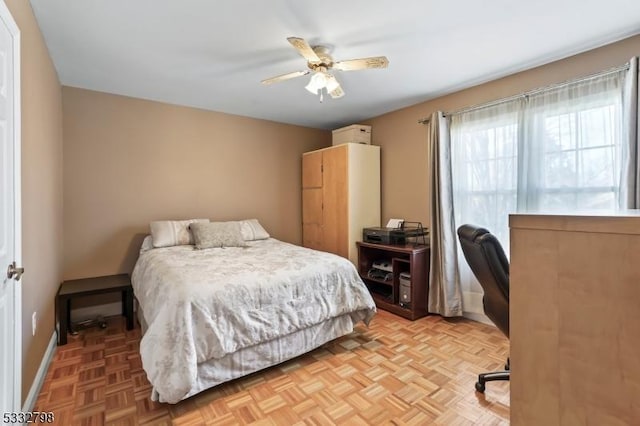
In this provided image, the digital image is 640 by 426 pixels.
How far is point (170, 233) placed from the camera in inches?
126

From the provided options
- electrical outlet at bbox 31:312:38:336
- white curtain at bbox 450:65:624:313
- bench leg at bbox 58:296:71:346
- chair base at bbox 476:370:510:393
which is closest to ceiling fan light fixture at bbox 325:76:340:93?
white curtain at bbox 450:65:624:313

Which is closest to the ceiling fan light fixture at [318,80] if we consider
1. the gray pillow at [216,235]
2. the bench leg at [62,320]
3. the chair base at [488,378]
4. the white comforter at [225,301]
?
the white comforter at [225,301]

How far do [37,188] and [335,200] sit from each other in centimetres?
280

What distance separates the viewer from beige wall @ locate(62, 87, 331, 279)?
10.1ft

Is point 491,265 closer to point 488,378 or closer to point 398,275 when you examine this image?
point 488,378

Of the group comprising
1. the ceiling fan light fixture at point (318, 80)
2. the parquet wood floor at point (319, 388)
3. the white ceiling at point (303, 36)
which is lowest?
the parquet wood floor at point (319, 388)

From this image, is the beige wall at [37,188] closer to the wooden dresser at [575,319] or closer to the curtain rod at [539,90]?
the wooden dresser at [575,319]

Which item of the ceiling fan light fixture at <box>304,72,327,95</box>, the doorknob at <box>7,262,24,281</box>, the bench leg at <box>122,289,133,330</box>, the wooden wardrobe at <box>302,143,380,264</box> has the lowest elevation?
the bench leg at <box>122,289,133,330</box>

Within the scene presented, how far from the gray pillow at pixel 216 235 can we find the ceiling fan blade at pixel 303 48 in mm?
1961

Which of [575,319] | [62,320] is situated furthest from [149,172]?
[575,319]

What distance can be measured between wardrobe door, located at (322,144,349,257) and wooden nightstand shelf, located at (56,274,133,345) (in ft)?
7.47

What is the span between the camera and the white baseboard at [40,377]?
1.70 m

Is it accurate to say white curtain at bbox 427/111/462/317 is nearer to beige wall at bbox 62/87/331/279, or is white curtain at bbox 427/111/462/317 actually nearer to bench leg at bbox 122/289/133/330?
beige wall at bbox 62/87/331/279

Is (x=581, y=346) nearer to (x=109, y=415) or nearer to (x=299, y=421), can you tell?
(x=299, y=421)
